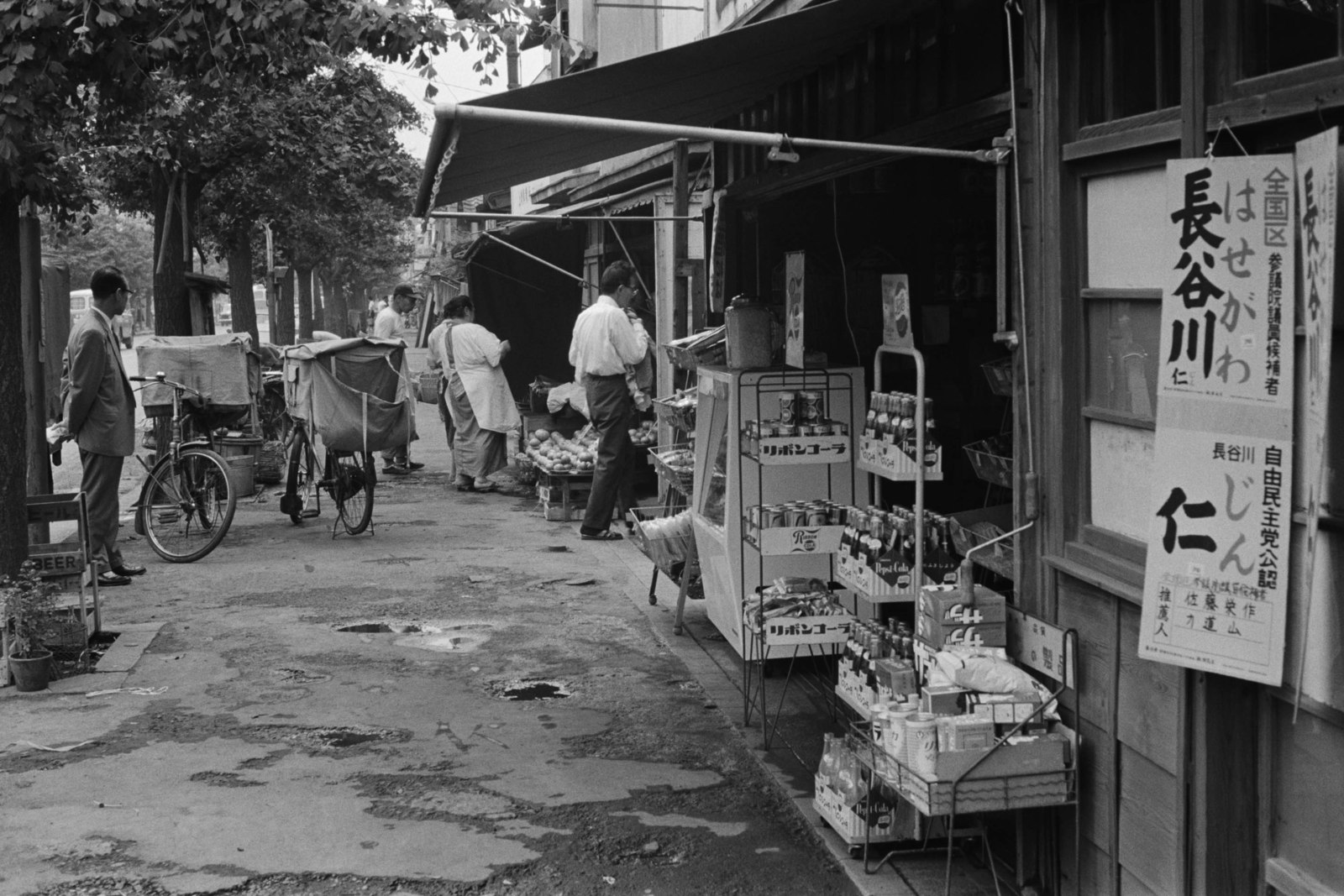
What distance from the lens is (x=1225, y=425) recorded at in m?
3.43

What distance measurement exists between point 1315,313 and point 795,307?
3422 mm

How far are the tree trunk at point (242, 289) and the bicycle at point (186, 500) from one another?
15.8 meters

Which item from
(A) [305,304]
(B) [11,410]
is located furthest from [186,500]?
(A) [305,304]

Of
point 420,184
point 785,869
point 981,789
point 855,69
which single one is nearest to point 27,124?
point 420,184

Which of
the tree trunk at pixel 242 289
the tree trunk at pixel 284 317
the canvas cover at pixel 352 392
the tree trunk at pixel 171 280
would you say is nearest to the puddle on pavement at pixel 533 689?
the canvas cover at pixel 352 392

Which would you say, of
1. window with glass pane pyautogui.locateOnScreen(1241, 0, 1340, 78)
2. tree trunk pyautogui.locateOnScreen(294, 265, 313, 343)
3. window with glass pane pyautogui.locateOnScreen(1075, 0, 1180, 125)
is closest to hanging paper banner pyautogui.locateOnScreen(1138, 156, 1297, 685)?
window with glass pane pyautogui.locateOnScreen(1241, 0, 1340, 78)

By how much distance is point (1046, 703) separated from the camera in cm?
A: 436

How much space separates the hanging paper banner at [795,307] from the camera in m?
6.41

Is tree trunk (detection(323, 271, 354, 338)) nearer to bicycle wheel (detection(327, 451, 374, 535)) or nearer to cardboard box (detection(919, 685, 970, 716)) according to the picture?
bicycle wheel (detection(327, 451, 374, 535))

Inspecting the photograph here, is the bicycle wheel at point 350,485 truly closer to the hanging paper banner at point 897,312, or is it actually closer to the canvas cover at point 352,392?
the canvas cover at point 352,392

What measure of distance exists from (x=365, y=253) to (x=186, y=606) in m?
37.5

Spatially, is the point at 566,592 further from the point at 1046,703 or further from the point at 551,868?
the point at 1046,703

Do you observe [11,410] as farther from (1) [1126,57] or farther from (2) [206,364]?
(1) [1126,57]

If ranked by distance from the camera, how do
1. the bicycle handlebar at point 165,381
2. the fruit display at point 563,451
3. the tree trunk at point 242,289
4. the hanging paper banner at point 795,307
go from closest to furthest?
the hanging paper banner at point 795,307
the bicycle handlebar at point 165,381
the fruit display at point 563,451
the tree trunk at point 242,289
